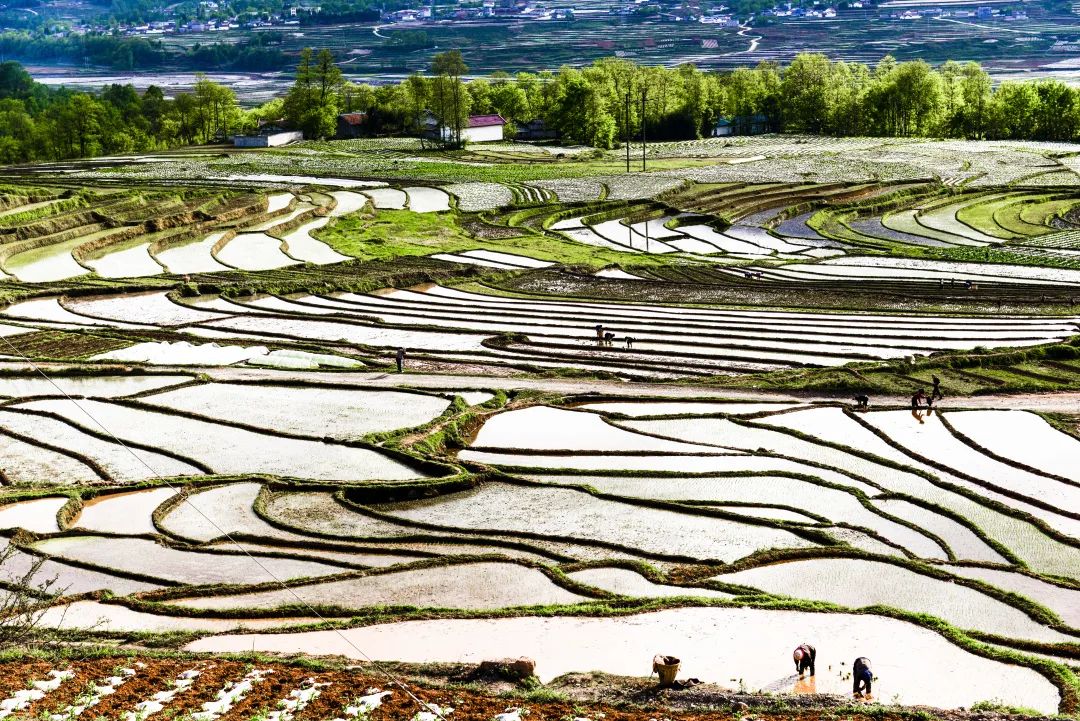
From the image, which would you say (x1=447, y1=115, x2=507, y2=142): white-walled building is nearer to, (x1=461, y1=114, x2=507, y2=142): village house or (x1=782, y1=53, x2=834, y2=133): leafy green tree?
(x1=461, y1=114, x2=507, y2=142): village house

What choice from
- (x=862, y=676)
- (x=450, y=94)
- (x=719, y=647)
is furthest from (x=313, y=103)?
(x=862, y=676)

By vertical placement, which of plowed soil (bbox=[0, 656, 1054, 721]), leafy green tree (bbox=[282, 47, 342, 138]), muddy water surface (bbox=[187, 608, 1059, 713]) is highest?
leafy green tree (bbox=[282, 47, 342, 138])

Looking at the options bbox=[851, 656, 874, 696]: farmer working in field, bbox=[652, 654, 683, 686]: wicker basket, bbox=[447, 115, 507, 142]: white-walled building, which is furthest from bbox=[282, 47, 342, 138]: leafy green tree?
bbox=[851, 656, 874, 696]: farmer working in field

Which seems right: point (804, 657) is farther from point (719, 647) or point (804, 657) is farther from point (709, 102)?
point (709, 102)

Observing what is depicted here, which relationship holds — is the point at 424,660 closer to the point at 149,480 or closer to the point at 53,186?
the point at 149,480

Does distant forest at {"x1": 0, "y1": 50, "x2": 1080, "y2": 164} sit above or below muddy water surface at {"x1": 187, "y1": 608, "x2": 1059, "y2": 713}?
above

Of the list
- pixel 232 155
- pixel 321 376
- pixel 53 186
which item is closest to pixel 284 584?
pixel 321 376

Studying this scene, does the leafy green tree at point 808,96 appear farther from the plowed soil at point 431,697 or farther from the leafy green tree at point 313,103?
the plowed soil at point 431,697
